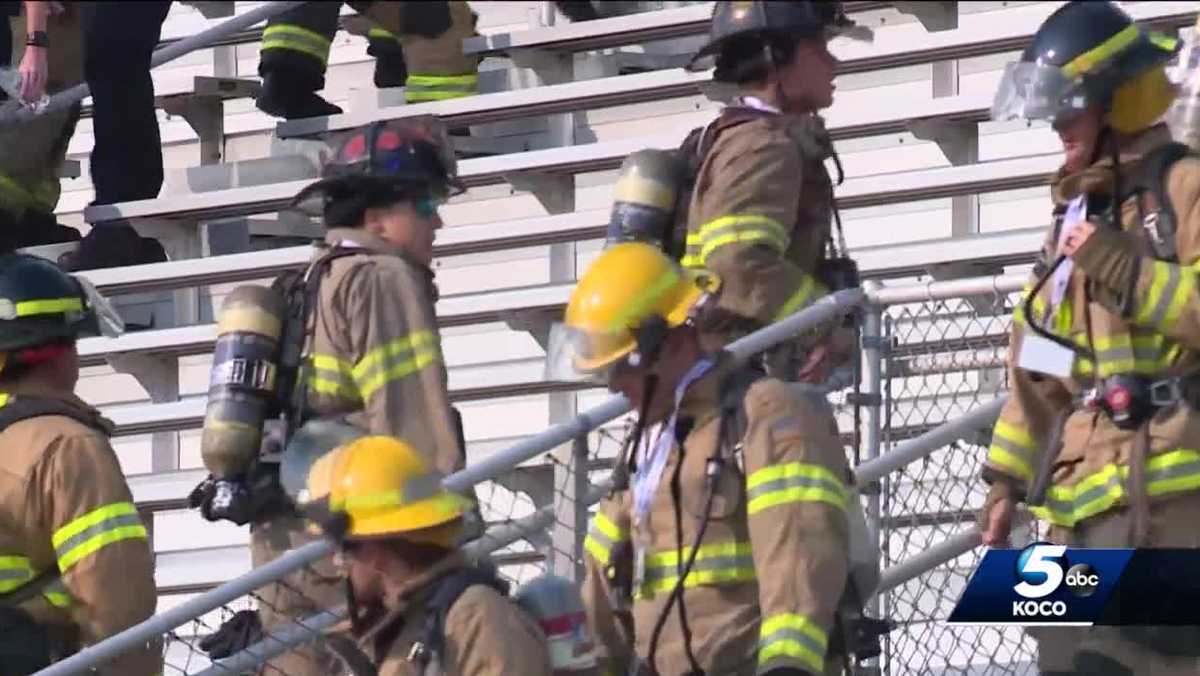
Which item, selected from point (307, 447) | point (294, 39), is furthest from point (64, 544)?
point (294, 39)

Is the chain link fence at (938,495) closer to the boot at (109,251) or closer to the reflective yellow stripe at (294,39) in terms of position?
the reflective yellow stripe at (294,39)

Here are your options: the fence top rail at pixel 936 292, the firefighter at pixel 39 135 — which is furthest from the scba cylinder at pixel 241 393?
the firefighter at pixel 39 135

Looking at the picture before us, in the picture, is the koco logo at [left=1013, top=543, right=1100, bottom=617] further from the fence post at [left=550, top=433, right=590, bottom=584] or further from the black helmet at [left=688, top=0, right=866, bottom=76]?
the black helmet at [left=688, top=0, right=866, bottom=76]

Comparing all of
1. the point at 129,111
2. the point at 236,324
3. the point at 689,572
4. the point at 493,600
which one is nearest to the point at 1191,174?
the point at 689,572

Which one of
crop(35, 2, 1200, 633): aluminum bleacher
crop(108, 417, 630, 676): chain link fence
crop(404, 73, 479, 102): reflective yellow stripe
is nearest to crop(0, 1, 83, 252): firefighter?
crop(35, 2, 1200, 633): aluminum bleacher

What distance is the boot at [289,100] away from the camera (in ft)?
36.1

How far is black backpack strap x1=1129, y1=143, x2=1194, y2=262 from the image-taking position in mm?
6078

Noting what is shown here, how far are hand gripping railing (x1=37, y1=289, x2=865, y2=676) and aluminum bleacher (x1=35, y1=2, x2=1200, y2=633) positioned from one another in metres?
2.00

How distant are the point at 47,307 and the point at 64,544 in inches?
25.9

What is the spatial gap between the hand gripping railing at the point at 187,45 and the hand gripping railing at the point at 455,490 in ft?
13.5

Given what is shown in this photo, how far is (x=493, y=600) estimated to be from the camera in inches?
219

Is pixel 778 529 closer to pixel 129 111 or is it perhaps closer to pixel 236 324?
pixel 236 324

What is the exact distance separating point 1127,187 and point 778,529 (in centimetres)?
112

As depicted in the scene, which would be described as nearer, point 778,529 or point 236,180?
point 778,529
